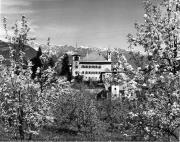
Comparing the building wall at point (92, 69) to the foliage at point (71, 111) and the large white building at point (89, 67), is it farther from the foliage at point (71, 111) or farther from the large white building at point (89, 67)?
the foliage at point (71, 111)

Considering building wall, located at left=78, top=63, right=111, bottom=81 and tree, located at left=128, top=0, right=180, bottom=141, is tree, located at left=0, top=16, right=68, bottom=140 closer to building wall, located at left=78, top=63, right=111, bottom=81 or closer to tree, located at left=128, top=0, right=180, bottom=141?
tree, located at left=128, top=0, right=180, bottom=141

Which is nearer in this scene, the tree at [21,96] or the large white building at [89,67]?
the tree at [21,96]

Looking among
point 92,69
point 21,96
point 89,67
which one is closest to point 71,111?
point 21,96

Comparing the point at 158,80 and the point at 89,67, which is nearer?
→ the point at 158,80

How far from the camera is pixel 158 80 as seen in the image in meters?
11.1

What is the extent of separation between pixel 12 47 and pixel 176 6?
781 cm

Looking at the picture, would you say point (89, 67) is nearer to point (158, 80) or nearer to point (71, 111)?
point (71, 111)

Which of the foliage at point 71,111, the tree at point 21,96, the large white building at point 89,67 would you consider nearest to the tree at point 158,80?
the tree at point 21,96

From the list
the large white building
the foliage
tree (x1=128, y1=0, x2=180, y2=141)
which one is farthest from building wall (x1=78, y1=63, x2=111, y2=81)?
tree (x1=128, y1=0, x2=180, y2=141)

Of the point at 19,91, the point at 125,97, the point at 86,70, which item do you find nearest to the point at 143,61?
the point at 125,97

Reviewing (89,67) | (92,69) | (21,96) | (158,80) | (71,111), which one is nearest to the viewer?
(158,80)

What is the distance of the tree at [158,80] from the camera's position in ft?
36.3

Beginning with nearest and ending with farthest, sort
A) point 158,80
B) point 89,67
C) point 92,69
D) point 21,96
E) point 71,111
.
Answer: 1. point 158,80
2. point 21,96
3. point 71,111
4. point 92,69
5. point 89,67

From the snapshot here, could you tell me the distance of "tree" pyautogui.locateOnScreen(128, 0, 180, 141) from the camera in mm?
11055
